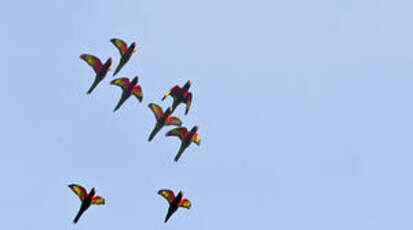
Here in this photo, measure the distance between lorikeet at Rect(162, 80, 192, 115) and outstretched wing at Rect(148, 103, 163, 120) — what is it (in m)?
2.29

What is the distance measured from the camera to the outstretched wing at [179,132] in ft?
318

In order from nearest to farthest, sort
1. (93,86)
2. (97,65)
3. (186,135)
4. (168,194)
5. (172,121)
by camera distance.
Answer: (168,194), (97,65), (93,86), (186,135), (172,121)

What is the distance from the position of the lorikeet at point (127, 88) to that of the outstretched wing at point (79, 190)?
13.5 meters

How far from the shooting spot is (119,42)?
95.4 meters

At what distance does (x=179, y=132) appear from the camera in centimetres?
9725

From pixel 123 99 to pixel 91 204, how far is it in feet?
49.6

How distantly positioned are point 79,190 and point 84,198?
102cm

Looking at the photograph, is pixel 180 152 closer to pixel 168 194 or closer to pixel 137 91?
pixel 137 91

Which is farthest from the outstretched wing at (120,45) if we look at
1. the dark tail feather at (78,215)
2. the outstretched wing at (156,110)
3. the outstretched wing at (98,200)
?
the dark tail feather at (78,215)

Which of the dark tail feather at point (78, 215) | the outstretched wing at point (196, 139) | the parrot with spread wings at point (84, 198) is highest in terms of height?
the outstretched wing at point (196, 139)

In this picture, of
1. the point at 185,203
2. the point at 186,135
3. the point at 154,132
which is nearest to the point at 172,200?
the point at 185,203

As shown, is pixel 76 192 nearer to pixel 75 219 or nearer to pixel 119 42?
pixel 75 219

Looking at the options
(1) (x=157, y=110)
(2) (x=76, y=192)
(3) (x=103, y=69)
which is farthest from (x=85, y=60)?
(2) (x=76, y=192)

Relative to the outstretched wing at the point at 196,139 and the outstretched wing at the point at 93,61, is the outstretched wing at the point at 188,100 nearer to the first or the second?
the outstretched wing at the point at 196,139
